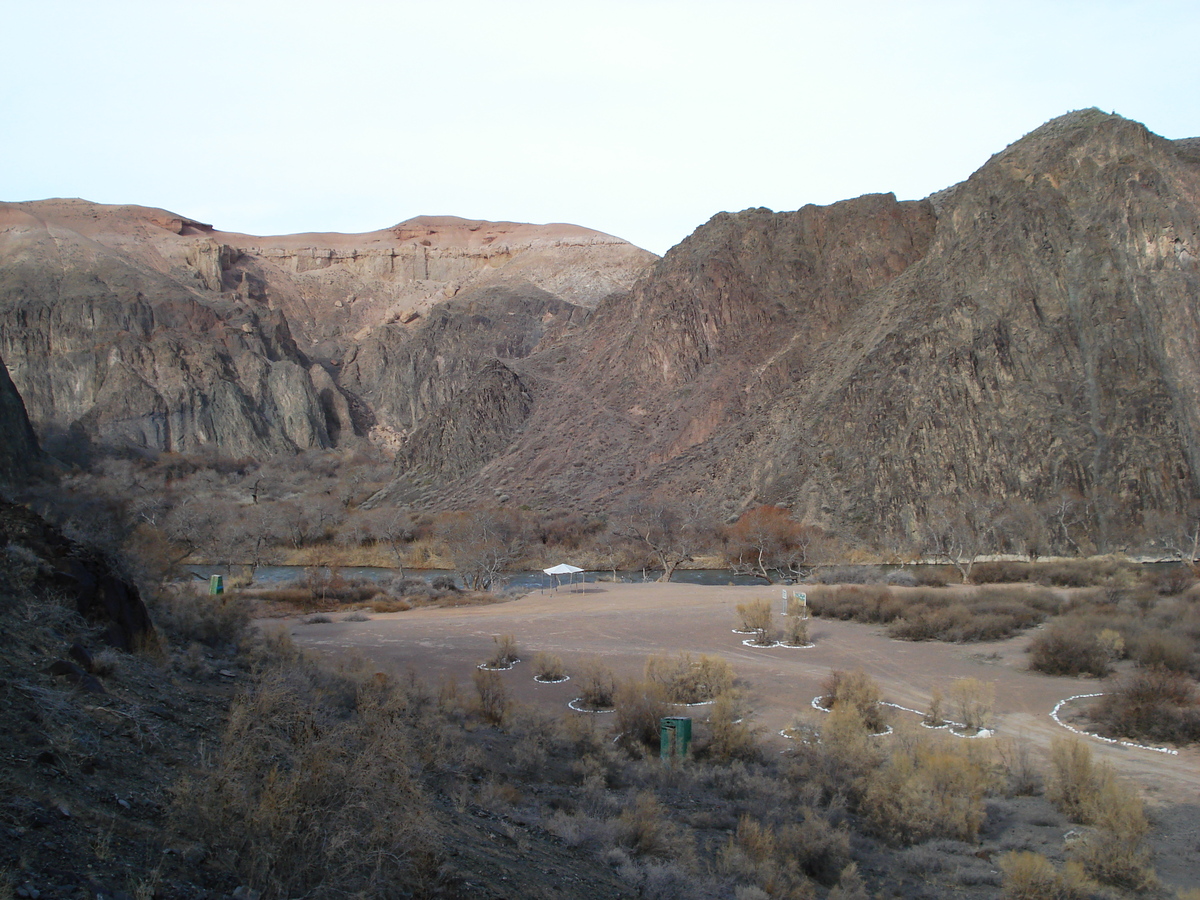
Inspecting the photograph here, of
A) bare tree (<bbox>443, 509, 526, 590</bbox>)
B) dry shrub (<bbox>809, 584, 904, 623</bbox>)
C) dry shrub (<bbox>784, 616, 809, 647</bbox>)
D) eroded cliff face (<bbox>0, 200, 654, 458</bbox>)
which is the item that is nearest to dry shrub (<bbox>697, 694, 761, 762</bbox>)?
dry shrub (<bbox>784, 616, 809, 647</bbox>)

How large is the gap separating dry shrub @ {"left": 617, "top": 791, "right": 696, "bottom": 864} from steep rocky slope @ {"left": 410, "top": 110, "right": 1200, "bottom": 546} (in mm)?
47541

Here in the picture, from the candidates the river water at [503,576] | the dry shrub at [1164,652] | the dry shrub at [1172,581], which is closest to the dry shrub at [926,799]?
the dry shrub at [1164,652]

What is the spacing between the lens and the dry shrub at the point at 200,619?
46.2 ft

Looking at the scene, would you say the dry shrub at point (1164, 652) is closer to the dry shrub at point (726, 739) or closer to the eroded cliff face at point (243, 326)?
the dry shrub at point (726, 739)

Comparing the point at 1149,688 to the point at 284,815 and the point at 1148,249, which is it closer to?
the point at 284,815

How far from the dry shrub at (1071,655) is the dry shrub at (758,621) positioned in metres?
6.29

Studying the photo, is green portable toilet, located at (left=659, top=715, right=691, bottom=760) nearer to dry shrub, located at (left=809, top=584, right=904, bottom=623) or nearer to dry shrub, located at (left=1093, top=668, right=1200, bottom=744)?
dry shrub, located at (left=1093, top=668, right=1200, bottom=744)

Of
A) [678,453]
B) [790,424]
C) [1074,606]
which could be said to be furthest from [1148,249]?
[1074,606]

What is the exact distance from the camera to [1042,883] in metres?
7.85

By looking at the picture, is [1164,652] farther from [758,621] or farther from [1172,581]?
[1172,581]

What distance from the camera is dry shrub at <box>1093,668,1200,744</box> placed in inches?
522

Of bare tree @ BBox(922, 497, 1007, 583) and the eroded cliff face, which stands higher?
the eroded cliff face

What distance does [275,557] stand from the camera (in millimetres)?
62500

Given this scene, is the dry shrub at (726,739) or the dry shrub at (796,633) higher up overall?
the dry shrub at (726,739)
